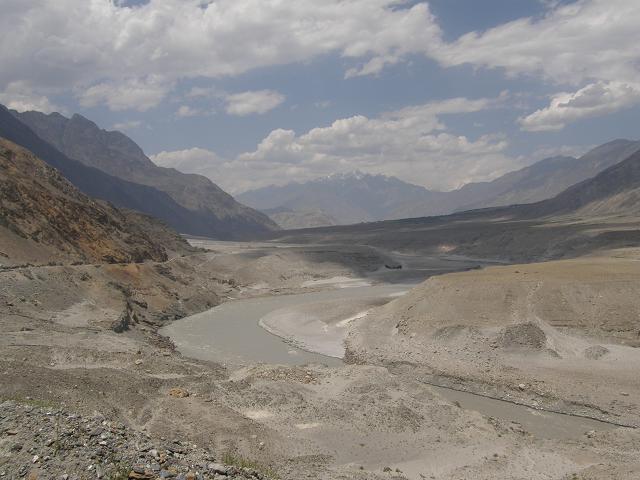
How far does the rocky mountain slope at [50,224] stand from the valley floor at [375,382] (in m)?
5.01

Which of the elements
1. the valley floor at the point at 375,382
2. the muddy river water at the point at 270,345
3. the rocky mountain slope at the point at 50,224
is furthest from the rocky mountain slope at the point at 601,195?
the rocky mountain slope at the point at 50,224

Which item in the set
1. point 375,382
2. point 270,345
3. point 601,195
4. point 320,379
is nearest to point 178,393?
point 320,379

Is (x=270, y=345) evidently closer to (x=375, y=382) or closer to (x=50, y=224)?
(x=375, y=382)

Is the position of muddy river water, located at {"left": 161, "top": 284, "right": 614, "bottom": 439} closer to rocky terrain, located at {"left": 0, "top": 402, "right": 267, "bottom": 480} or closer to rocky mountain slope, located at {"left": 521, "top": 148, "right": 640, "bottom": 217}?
rocky terrain, located at {"left": 0, "top": 402, "right": 267, "bottom": 480}

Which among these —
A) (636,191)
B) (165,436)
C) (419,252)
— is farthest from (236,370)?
(636,191)

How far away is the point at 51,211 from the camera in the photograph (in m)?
56.8

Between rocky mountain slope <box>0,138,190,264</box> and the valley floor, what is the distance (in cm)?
501

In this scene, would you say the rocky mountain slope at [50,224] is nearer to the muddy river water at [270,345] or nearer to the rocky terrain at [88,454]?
the muddy river water at [270,345]

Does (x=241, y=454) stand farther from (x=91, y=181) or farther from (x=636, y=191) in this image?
(x=91, y=181)

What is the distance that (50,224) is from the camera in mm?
55000

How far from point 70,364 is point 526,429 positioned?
21.5 m

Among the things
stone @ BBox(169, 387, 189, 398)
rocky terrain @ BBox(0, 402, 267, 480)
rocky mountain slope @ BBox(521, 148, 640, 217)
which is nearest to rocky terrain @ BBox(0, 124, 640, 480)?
rocky terrain @ BBox(0, 402, 267, 480)

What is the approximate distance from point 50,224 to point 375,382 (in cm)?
4144

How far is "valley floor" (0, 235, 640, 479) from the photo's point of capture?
752 inches
